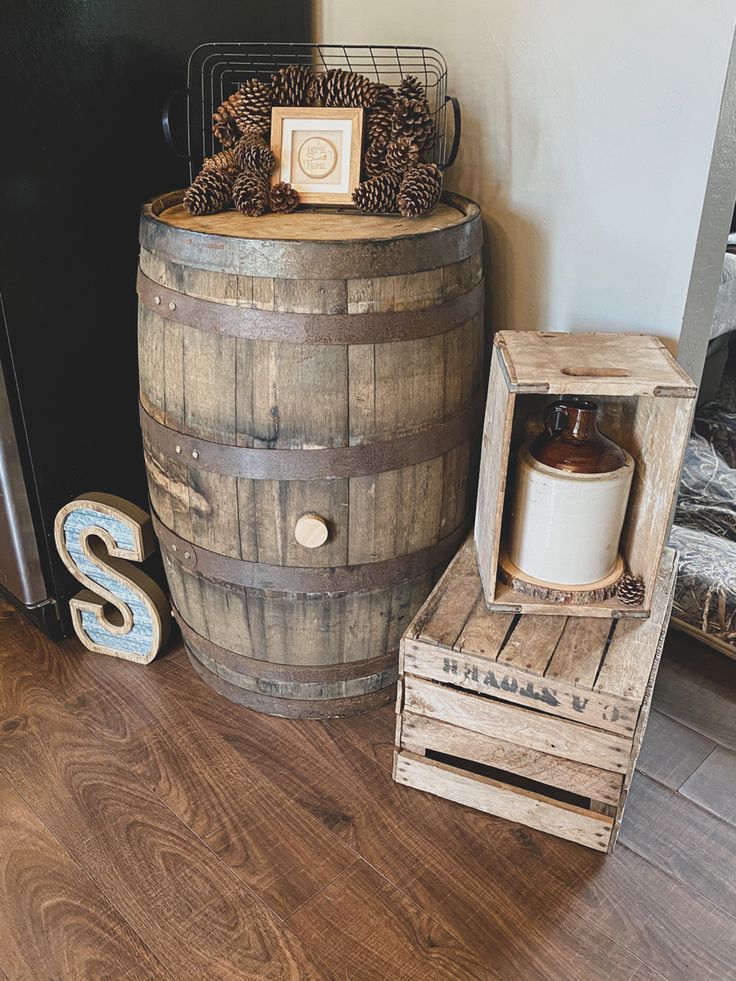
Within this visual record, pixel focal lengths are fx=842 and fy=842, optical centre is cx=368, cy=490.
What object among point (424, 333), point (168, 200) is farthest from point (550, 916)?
point (168, 200)

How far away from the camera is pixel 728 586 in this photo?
1.74 m

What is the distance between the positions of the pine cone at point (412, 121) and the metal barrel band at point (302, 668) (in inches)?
36.2

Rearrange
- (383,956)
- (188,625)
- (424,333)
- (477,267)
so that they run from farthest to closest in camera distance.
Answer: (188,625) → (477,267) → (424,333) → (383,956)

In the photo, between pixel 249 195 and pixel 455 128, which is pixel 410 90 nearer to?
pixel 455 128

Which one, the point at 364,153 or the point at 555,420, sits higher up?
the point at 364,153

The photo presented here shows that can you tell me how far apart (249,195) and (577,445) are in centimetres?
69

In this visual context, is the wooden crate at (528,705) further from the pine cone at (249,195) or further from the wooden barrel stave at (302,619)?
the pine cone at (249,195)

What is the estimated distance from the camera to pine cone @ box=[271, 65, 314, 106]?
1483mm

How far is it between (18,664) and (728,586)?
1.47 m

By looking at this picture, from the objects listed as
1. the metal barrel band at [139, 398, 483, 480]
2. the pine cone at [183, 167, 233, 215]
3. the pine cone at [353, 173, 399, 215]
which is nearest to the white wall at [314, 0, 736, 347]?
the pine cone at [353, 173, 399, 215]

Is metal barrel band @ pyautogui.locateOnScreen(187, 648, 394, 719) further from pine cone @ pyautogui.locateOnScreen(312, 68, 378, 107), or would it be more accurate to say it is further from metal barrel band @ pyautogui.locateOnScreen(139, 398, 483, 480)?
pine cone @ pyautogui.locateOnScreen(312, 68, 378, 107)

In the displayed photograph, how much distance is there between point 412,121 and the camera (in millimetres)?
1434

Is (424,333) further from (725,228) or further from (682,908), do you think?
(682,908)

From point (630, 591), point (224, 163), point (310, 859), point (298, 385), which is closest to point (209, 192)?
point (224, 163)
